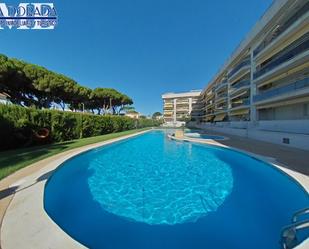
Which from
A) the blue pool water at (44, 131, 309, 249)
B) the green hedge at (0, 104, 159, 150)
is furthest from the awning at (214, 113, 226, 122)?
the blue pool water at (44, 131, 309, 249)

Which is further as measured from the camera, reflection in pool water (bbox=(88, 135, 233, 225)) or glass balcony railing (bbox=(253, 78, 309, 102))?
glass balcony railing (bbox=(253, 78, 309, 102))

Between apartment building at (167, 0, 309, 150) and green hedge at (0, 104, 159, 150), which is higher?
apartment building at (167, 0, 309, 150)

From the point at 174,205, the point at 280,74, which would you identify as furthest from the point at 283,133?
the point at 174,205

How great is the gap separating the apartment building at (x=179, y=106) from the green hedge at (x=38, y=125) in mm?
57605

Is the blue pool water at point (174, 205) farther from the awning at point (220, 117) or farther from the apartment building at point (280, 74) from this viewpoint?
the awning at point (220, 117)

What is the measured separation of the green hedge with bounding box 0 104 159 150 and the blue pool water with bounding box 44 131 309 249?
5546mm

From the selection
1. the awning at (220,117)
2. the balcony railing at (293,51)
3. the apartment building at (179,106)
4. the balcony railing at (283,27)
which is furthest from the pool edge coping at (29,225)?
the apartment building at (179,106)

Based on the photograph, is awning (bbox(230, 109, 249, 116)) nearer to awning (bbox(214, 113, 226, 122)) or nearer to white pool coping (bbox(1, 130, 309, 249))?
awning (bbox(214, 113, 226, 122))

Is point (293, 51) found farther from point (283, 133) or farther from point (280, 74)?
point (283, 133)

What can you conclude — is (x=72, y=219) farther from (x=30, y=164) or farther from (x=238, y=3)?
(x=238, y=3)

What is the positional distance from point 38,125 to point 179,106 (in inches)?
2762

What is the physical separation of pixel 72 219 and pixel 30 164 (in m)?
4.23

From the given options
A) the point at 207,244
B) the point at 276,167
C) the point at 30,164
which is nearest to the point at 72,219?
the point at 207,244

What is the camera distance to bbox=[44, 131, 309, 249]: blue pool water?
11.3ft
